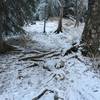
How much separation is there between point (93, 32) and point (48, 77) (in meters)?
2.78

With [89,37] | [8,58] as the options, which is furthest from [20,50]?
[89,37]

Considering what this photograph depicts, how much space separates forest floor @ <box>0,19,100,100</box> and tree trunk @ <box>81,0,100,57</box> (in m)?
0.40

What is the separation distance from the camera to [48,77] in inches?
251

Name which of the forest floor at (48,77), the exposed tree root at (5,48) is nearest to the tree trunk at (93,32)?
the forest floor at (48,77)

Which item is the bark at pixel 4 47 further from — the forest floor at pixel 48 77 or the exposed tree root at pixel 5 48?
the forest floor at pixel 48 77

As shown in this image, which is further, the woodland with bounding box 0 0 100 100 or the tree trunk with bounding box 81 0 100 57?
the tree trunk with bounding box 81 0 100 57

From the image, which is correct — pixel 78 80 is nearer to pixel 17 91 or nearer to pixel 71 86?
pixel 71 86

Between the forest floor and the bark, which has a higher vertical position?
the bark

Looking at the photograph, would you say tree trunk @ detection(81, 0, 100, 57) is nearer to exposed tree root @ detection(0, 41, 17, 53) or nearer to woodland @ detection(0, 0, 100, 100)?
woodland @ detection(0, 0, 100, 100)

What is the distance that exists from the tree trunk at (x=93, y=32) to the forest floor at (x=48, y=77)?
1.30 ft

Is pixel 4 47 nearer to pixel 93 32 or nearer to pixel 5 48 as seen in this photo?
pixel 5 48

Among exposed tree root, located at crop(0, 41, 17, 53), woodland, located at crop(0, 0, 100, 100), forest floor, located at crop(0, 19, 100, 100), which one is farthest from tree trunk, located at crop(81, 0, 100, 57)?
exposed tree root, located at crop(0, 41, 17, 53)

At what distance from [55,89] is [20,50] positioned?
404 centimetres

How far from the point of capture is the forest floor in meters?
5.36
